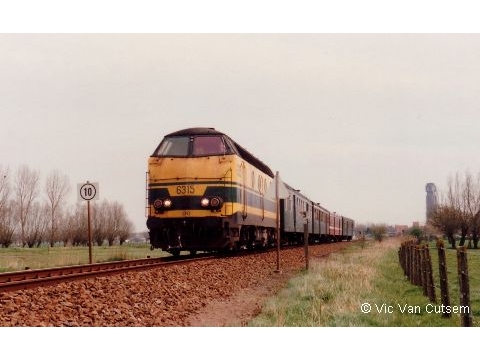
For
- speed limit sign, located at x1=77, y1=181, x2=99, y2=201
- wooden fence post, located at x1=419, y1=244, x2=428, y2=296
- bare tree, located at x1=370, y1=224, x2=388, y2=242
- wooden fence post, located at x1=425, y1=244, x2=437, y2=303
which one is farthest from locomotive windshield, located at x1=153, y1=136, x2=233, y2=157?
bare tree, located at x1=370, y1=224, x2=388, y2=242

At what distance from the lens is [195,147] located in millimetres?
18906

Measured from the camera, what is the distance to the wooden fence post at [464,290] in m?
9.12

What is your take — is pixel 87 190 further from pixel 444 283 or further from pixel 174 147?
pixel 444 283

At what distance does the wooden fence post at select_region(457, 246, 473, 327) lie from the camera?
29.9 ft

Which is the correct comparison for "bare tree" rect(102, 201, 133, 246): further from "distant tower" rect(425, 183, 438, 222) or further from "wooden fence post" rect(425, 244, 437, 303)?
"wooden fence post" rect(425, 244, 437, 303)

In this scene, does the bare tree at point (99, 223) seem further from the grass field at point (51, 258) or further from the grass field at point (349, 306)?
the grass field at point (349, 306)

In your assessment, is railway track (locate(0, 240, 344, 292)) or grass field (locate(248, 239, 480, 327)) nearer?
grass field (locate(248, 239, 480, 327))

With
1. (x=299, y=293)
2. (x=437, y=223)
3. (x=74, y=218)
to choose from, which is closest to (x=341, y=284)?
(x=299, y=293)

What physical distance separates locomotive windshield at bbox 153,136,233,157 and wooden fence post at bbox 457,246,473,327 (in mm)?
10176

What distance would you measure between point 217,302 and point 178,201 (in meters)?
7.08

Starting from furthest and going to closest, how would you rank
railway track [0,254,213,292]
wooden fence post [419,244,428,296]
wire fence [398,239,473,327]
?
wooden fence post [419,244,428,296]
railway track [0,254,213,292]
wire fence [398,239,473,327]

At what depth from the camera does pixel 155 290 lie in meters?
11.1

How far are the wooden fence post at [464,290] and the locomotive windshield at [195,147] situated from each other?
1018 cm

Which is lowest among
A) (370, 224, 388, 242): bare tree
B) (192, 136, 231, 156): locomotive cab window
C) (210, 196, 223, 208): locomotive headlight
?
(370, 224, 388, 242): bare tree
